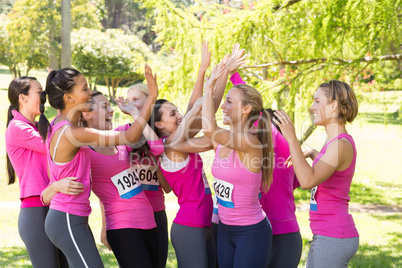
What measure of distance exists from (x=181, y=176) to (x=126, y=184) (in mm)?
386

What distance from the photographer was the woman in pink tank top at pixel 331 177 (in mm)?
2838

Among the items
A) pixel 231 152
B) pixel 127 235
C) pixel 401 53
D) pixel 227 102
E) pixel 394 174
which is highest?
pixel 401 53

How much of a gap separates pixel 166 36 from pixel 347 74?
2769mm

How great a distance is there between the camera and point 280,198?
3.39 meters

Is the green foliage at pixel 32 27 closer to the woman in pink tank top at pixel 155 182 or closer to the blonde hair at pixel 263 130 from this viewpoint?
the woman in pink tank top at pixel 155 182

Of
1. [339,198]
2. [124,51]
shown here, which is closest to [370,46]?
A: [339,198]

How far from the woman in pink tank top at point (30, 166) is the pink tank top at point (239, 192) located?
116 cm

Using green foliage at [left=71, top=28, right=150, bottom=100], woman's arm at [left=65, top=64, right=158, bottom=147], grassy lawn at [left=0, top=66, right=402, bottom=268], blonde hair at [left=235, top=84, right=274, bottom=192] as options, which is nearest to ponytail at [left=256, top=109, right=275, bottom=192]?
blonde hair at [left=235, top=84, right=274, bottom=192]

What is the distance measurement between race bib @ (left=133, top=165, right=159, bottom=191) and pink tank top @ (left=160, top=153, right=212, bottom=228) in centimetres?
19

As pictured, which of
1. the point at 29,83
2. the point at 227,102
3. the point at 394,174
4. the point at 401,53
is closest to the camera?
the point at 227,102

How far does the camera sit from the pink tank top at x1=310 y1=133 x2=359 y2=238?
9.45ft

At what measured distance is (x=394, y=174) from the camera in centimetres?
1387

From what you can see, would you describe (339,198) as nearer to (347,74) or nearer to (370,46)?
(370,46)

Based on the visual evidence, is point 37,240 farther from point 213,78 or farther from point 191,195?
point 213,78
